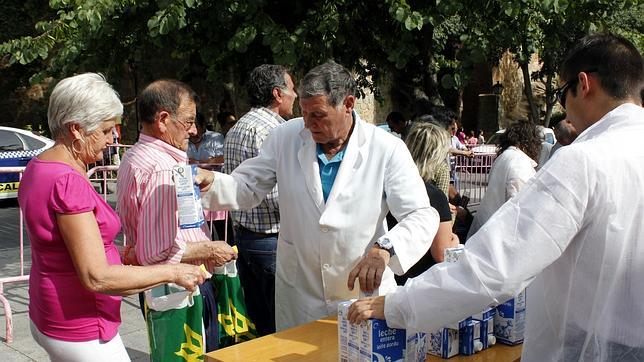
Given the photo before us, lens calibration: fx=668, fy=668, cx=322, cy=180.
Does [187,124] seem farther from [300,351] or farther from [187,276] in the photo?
[300,351]

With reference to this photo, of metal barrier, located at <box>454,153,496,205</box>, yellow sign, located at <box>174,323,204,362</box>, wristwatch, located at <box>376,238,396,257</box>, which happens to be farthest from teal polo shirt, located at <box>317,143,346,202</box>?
metal barrier, located at <box>454,153,496,205</box>

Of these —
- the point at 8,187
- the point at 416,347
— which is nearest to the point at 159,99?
the point at 416,347

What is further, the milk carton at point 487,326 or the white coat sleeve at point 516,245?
the milk carton at point 487,326

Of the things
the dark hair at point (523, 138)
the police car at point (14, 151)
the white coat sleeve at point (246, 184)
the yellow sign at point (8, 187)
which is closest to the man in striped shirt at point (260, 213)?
the white coat sleeve at point (246, 184)

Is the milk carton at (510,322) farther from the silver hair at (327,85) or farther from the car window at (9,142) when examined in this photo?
the car window at (9,142)

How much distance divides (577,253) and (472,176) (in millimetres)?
10720

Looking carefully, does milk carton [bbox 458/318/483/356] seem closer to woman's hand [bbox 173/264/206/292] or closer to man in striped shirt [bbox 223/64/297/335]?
woman's hand [bbox 173/264/206/292]

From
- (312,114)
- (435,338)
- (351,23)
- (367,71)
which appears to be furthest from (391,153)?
(367,71)

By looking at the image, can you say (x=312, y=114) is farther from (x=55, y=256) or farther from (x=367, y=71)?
(x=367, y=71)

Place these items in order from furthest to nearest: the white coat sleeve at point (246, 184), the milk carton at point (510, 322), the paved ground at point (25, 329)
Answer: the paved ground at point (25, 329)
the white coat sleeve at point (246, 184)
the milk carton at point (510, 322)

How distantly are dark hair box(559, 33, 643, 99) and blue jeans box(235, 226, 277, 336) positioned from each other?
2538 millimetres

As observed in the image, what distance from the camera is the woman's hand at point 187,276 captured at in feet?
8.20

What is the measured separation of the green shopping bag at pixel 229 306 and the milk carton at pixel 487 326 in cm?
132

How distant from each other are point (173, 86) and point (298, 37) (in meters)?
3.43
